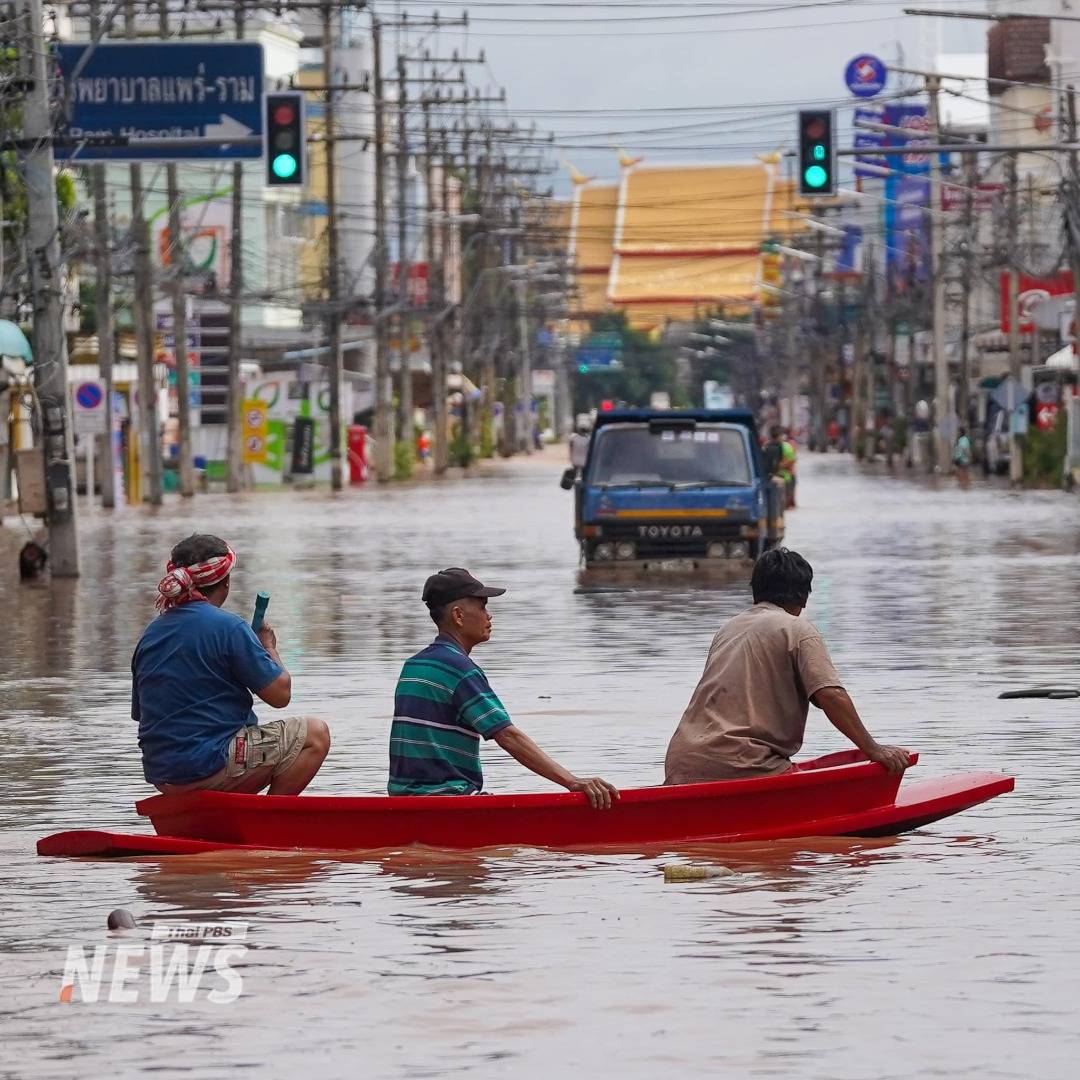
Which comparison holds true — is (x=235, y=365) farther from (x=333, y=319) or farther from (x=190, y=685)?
(x=190, y=685)

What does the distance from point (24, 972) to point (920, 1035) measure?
9.44 ft

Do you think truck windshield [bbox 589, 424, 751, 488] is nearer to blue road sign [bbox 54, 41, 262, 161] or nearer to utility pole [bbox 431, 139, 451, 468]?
blue road sign [bbox 54, 41, 262, 161]

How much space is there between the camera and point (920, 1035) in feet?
26.4

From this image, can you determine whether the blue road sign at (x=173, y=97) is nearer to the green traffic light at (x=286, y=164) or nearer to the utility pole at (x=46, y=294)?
the green traffic light at (x=286, y=164)

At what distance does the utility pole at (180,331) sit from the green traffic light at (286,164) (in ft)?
94.9

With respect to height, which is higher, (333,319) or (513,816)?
(333,319)

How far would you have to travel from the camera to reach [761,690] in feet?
38.7

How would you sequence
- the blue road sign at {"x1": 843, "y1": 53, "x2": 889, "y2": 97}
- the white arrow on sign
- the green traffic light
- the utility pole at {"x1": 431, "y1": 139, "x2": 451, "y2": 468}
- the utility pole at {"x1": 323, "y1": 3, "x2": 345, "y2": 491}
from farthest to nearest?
the blue road sign at {"x1": 843, "y1": 53, "x2": 889, "y2": 97} < the utility pole at {"x1": 431, "y1": 139, "x2": 451, "y2": 468} < the utility pole at {"x1": 323, "y1": 3, "x2": 345, "y2": 491} < the white arrow on sign < the green traffic light

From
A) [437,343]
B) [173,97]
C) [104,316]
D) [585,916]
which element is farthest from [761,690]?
[437,343]

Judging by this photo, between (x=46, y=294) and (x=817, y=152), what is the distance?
1015 centimetres

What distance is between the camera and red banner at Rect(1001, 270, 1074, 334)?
86312 mm

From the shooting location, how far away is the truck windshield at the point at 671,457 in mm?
35281

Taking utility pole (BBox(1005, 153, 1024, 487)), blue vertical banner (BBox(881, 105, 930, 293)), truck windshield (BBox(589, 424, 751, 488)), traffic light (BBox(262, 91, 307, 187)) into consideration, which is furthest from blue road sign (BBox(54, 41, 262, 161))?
blue vertical banner (BBox(881, 105, 930, 293))

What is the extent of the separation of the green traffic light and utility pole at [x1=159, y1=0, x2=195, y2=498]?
28.9 meters
